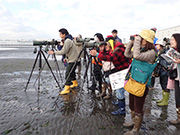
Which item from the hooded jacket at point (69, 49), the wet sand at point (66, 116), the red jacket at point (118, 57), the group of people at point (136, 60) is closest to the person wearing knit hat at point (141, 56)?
the group of people at point (136, 60)

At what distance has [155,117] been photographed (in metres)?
4.09

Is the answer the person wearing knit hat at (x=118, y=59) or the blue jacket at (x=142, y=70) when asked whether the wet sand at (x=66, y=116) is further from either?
the blue jacket at (x=142, y=70)

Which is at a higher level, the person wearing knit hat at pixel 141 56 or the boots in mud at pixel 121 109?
the person wearing knit hat at pixel 141 56

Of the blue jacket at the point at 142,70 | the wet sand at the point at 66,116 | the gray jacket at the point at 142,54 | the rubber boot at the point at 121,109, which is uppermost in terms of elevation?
the gray jacket at the point at 142,54

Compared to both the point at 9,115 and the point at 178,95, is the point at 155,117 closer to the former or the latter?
the point at 178,95

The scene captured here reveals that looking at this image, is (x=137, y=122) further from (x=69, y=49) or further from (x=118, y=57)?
(x=69, y=49)

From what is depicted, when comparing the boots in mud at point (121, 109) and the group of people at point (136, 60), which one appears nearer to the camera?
the group of people at point (136, 60)

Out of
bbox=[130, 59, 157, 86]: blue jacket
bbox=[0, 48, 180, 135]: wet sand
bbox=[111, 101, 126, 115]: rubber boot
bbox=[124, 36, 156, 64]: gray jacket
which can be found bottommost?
bbox=[0, 48, 180, 135]: wet sand

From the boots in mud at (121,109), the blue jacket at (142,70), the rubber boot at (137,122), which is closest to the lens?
the blue jacket at (142,70)

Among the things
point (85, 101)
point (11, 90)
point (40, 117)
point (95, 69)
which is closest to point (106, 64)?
point (95, 69)

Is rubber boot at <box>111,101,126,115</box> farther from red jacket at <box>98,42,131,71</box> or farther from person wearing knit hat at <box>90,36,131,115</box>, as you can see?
red jacket at <box>98,42,131,71</box>

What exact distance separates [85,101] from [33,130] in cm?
215

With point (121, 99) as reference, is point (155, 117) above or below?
below

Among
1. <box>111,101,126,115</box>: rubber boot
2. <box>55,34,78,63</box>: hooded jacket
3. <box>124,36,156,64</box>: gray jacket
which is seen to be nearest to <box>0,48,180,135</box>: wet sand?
<box>111,101,126,115</box>: rubber boot
